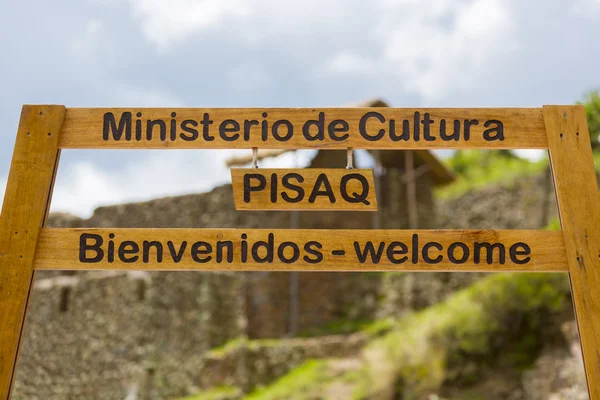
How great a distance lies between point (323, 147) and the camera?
3783 mm

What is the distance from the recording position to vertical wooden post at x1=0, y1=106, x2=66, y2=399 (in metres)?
3.49

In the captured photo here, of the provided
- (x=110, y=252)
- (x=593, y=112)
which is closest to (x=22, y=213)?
(x=110, y=252)

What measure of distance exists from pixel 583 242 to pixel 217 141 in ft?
6.61

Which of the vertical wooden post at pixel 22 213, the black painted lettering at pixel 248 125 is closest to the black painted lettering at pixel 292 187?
the black painted lettering at pixel 248 125

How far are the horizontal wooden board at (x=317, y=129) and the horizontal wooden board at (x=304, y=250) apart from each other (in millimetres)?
502

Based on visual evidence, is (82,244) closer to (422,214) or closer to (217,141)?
(217,141)

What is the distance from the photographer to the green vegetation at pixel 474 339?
35.6 feet

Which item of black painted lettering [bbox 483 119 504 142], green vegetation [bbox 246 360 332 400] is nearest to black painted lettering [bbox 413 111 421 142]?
black painted lettering [bbox 483 119 504 142]

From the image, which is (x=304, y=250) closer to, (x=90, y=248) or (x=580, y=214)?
(x=90, y=248)

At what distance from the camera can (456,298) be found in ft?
41.0

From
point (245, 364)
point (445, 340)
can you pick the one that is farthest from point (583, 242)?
point (245, 364)

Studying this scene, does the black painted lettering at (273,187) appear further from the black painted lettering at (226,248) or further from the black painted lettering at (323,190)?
the black painted lettering at (226,248)

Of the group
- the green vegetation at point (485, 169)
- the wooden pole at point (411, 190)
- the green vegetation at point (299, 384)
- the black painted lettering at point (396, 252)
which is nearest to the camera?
the black painted lettering at point (396, 252)

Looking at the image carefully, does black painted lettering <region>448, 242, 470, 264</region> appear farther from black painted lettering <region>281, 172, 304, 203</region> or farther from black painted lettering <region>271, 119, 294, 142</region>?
black painted lettering <region>271, 119, 294, 142</region>
